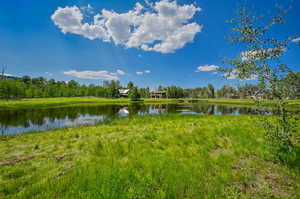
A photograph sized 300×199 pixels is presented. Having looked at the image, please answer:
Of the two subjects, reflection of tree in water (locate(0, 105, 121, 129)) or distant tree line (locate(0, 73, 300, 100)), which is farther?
reflection of tree in water (locate(0, 105, 121, 129))

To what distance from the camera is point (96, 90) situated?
347 feet

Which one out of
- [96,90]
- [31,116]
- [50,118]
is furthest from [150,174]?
[96,90]

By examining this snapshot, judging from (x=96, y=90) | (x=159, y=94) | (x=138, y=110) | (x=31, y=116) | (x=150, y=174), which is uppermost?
(x=96, y=90)

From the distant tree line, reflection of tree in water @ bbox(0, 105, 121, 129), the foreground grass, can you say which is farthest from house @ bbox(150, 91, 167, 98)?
the foreground grass

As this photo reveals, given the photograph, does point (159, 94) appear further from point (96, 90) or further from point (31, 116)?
point (31, 116)

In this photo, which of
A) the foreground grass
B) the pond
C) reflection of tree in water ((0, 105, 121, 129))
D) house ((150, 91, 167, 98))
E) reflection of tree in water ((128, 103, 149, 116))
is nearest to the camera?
the foreground grass

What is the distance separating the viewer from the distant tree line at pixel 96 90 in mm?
3718

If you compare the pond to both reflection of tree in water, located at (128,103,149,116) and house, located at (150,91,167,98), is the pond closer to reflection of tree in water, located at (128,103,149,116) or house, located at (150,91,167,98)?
reflection of tree in water, located at (128,103,149,116)

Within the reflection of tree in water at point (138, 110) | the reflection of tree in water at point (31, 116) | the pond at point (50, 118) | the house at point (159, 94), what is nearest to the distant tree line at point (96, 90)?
the pond at point (50, 118)

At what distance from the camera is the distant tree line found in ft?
12.2

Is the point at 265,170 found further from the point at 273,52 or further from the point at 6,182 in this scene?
the point at 6,182

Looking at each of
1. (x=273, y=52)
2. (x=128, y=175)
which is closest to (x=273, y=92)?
(x=273, y=52)

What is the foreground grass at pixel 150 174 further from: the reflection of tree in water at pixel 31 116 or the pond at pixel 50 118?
the reflection of tree in water at pixel 31 116

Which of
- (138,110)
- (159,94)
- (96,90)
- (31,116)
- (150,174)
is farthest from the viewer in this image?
(159,94)
